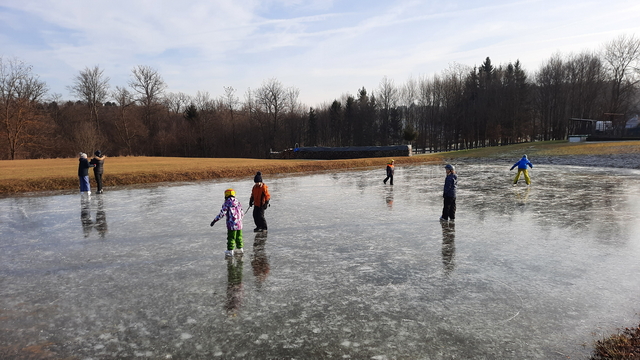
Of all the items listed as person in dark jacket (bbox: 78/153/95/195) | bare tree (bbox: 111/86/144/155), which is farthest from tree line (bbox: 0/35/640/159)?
person in dark jacket (bbox: 78/153/95/195)

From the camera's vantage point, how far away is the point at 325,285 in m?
5.50

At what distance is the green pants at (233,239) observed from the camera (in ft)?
23.2

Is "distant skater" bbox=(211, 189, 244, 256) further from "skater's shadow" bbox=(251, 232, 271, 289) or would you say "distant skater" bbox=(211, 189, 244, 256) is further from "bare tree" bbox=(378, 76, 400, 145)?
"bare tree" bbox=(378, 76, 400, 145)

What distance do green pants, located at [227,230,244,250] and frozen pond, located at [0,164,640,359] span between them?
0.82 feet

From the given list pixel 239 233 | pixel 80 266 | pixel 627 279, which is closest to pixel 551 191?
pixel 627 279

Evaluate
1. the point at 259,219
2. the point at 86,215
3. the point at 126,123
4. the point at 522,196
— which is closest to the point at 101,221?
the point at 86,215

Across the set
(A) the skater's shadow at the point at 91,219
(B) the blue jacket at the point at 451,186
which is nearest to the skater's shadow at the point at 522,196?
(B) the blue jacket at the point at 451,186

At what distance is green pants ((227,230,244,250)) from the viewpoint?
7.08 meters

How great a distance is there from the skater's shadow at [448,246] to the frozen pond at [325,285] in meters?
0.04

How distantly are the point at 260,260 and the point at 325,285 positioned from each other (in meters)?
1.80

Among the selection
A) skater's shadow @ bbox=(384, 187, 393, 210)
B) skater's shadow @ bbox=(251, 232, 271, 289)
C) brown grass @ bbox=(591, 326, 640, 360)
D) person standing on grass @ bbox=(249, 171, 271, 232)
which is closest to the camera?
brown grass @ bbox=(591, 326, 640, 360)

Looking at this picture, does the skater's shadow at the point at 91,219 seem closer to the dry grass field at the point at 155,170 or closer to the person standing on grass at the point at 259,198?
the person standing on grass at the point at 259,198

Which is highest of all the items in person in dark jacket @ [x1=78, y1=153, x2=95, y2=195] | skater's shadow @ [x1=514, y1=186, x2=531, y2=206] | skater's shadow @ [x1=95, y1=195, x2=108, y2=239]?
person in dark jacket @ [x1=78, y1=153, x2=95, y2=195]

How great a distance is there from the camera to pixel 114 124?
199 feet
